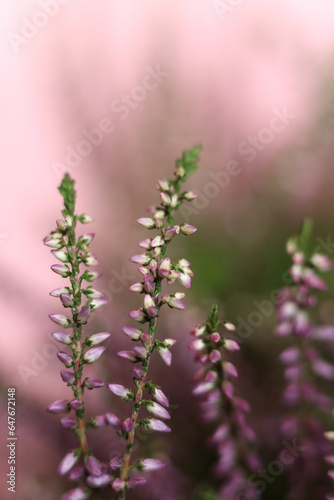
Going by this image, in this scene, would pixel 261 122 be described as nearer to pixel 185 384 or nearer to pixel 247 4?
pixel 247 4

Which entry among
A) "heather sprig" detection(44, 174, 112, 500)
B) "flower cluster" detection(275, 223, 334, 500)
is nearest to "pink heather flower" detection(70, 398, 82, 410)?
"heather sprig" detection(44, 174, 112, 500)

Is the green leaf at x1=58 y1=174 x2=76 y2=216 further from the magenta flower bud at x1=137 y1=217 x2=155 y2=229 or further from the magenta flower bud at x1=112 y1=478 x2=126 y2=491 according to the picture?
the magenta flower bud at x1=112 y1=478 x2=126 y2=491

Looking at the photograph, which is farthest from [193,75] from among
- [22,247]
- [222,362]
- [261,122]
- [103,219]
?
[222,362]

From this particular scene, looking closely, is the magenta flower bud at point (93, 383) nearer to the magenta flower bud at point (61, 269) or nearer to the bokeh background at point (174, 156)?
the magenta flower bud at point (61, 269)

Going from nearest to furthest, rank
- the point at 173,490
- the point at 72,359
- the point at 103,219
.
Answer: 1. the point at 72,359
2. the point at 173,490
3. the point at 103,219

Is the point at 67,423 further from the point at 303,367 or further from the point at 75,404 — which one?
the point at 303,367

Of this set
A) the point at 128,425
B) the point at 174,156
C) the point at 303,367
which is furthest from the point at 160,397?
the point at 174,156
